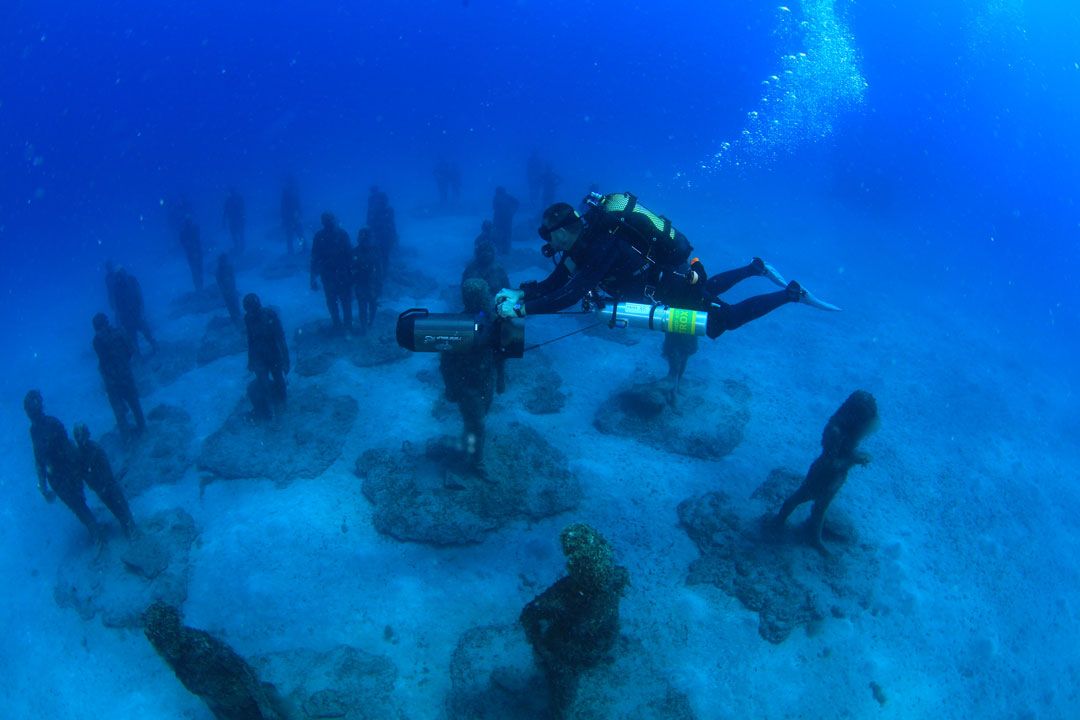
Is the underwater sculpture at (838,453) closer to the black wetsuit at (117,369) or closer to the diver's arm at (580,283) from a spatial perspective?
the diver's arm at (580,283)

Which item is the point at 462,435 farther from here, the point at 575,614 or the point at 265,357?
the point at 575,614

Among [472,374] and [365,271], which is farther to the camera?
[365,271]

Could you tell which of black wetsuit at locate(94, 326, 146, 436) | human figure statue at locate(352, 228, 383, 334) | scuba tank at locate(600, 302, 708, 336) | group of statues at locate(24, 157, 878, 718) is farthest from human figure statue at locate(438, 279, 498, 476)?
black wetsuit at locate(94, 326, 146, 436)

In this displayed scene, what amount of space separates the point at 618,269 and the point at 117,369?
35.0ft

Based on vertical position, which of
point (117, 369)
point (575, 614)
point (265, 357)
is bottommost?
→ point (117, 369)

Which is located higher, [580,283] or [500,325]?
[580,283]

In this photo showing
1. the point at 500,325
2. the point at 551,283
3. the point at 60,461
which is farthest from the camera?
the point at 60,461

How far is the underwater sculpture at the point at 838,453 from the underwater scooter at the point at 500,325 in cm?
330

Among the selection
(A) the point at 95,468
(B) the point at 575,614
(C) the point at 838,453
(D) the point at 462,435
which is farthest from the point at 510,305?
(A) the point at 95,468

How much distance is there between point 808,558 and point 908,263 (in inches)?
1037

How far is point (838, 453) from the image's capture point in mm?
7367

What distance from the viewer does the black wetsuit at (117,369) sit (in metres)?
10.6

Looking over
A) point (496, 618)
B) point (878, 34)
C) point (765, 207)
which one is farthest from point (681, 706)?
point (878, 34)

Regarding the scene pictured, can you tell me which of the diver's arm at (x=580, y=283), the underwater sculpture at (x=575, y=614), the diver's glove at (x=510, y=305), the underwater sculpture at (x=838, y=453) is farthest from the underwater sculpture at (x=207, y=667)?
the underwater sculpture at (x=838, y=453)
